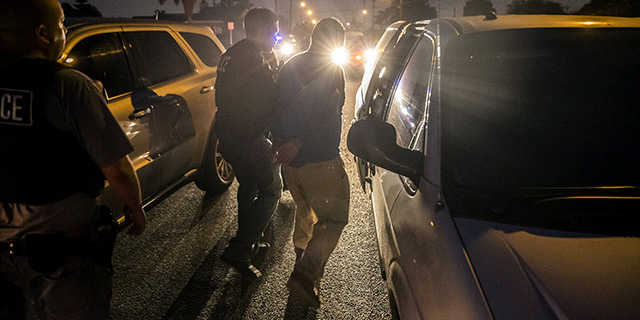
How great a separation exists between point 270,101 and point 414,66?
3.23ft

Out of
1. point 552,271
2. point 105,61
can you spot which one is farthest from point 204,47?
point 552,271

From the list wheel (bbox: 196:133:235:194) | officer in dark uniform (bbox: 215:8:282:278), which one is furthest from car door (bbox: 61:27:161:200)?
wheel (bbox: 196:133:235:194)

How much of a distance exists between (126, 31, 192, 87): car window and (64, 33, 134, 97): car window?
163mm

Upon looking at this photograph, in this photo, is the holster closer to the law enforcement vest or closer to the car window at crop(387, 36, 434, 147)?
the law enforcement vest

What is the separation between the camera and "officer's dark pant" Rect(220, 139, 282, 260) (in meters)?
2.79

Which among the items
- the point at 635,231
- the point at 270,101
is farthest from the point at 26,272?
the point at 635,231

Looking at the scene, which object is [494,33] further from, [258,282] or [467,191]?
[258,282]

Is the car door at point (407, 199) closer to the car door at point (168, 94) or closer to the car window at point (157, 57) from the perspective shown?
the car door at point (168, 94)

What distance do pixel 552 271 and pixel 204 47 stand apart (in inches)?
163

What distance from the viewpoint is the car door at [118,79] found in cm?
280

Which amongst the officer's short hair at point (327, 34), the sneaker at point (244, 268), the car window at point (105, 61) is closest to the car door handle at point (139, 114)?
the car window at point (105, 61)

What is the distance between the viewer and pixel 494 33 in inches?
76.4

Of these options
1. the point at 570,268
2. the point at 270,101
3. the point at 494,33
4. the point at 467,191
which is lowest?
the point at 570,268

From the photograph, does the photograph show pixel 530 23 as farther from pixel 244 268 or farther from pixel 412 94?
pixel 244 268
